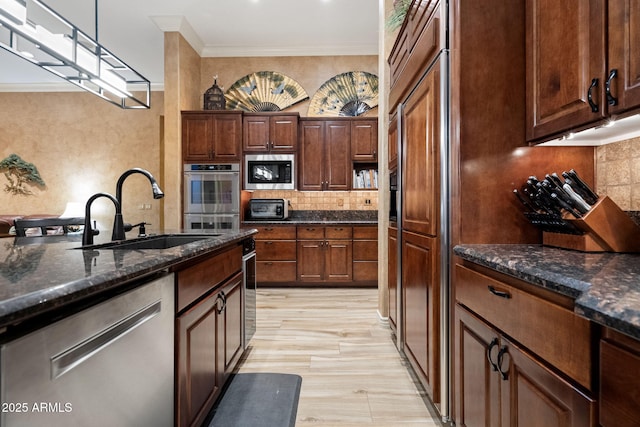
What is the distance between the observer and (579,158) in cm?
150

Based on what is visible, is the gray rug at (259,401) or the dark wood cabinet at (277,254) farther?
the dark wood cabinet at (277,254)

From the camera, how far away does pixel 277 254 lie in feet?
14.8

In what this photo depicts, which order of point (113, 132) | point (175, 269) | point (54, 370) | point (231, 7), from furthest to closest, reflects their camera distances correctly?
point (113, 132), point (231, 7), point (175, 269), point (54, 370)

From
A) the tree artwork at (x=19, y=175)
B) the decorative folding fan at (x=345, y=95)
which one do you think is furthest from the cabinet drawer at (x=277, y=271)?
the tree artwork at (x=19, y=175)

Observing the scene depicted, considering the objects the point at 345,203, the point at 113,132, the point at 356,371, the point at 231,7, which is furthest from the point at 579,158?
the point at 113,132

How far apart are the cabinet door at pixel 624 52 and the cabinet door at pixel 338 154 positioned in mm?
Answer: 3730

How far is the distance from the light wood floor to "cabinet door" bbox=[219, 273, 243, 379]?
30 centimetres

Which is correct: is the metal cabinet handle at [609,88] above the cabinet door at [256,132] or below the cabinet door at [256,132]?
below

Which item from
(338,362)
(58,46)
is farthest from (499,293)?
(58,46)

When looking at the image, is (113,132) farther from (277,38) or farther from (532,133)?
(532,133)

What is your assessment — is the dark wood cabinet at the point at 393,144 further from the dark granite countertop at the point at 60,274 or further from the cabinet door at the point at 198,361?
the dark granite countertop at the point at 60,274

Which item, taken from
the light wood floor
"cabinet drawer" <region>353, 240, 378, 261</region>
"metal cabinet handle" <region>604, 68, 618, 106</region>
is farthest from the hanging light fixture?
"cabinet drawer" <region>353, 240, 378, 261</region>

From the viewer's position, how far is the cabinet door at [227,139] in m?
4.58

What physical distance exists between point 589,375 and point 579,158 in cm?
113
